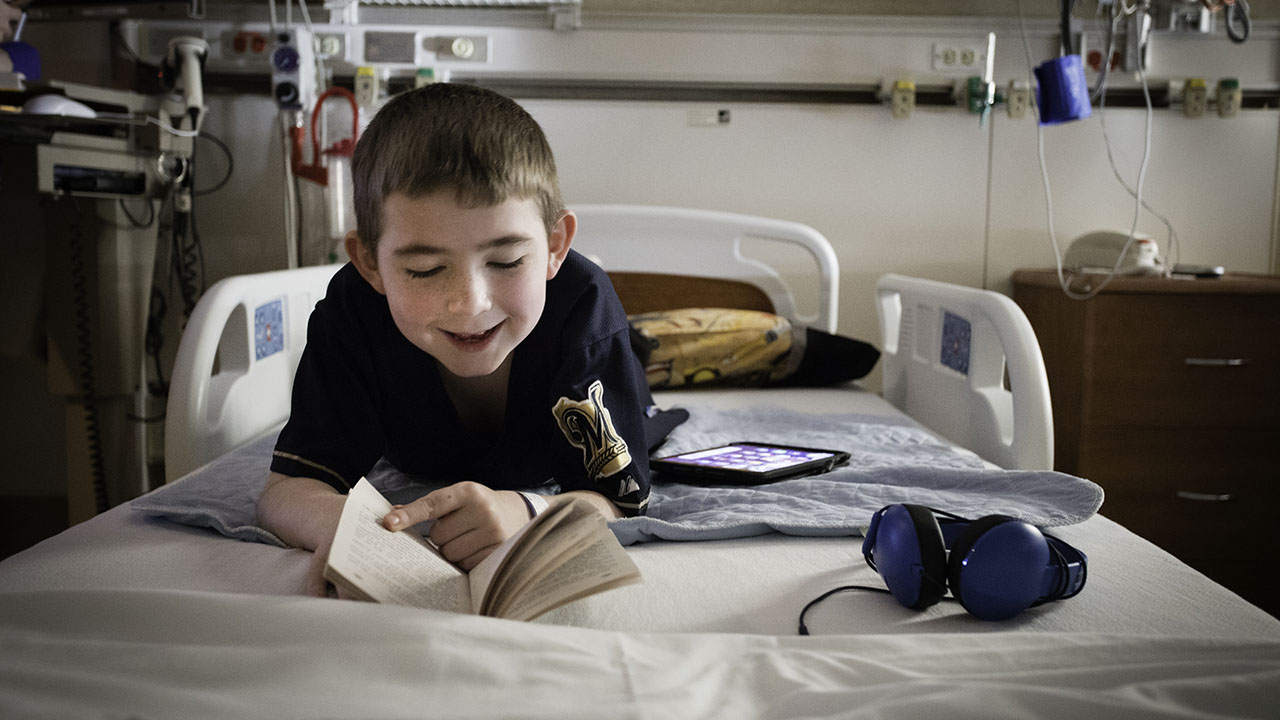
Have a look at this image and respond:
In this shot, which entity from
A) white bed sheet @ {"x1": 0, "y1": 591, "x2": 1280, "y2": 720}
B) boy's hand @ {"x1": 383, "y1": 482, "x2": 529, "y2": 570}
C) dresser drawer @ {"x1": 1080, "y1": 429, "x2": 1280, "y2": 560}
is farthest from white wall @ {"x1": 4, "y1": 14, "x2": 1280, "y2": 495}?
white bed sheet @ {"x1": 0, "y1": 591, "x2": 1280, "y2": 720}

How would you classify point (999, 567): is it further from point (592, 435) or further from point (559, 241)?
point (559, 241)

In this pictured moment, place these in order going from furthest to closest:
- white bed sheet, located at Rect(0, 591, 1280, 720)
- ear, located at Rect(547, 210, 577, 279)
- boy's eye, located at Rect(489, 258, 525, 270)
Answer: ear, located at Rect(547, 210, 577, 279) < boy's eye, located at Rect(489, 258, 525, 270) < white bed sheet, located at Rect(0, 591, 1280, 720)

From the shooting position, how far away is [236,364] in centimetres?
134

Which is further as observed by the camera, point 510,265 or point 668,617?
point 510,265

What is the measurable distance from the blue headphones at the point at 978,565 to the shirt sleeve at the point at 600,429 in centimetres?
31

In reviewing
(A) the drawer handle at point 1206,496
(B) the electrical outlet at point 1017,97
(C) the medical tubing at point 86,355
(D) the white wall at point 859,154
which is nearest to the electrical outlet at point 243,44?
(D) the white wall at point 859,154

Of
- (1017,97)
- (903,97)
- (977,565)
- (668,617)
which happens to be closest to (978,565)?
(977,565)

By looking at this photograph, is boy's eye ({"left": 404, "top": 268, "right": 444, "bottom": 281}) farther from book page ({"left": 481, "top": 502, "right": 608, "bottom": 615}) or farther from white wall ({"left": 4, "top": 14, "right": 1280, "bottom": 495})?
white wall ({"left": 4, "top": 14, "right": 1280, "bottom": 495})

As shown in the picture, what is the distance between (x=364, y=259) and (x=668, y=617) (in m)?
0.49

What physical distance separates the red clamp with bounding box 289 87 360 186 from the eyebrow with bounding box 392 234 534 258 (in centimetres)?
149

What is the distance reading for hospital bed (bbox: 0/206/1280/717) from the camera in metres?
0.51

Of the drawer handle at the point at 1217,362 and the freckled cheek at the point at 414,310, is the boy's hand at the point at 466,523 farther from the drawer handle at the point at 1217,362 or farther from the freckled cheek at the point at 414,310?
the drawer handle at the point at 1217,362

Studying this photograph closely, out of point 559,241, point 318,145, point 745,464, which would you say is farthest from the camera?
point 318,145

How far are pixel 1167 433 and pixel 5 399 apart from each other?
9.21 feet
